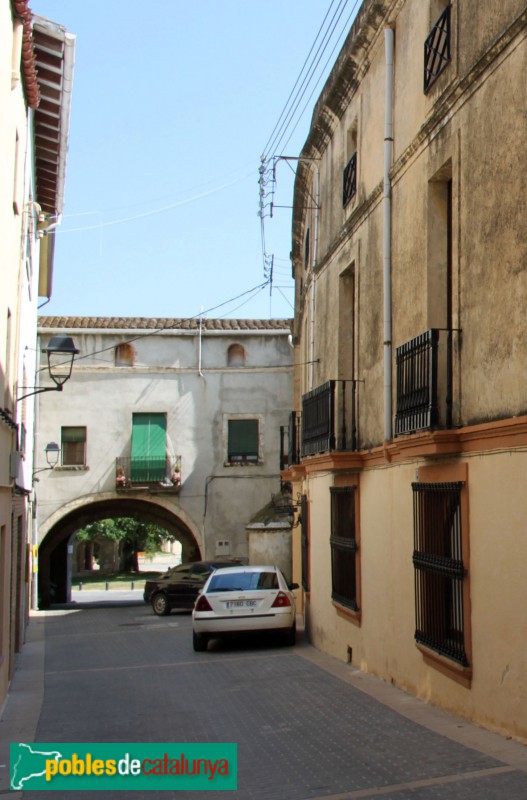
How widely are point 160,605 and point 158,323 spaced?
34.5 feet

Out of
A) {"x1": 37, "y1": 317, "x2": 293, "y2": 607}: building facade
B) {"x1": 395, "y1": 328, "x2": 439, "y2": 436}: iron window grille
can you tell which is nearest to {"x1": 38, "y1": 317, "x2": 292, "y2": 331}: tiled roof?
{"x1": 37, "y1": 317, "x2": 293, "y2": 607}: building facade

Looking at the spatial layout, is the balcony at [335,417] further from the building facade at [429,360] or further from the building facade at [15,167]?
the building facade at [15,167]

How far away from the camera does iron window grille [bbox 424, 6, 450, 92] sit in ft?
32.1

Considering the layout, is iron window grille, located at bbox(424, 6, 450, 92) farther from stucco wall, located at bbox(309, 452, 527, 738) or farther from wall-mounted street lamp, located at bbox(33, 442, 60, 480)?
wall-mounted street lamp, located at bbox(33, 442, 60, 480)

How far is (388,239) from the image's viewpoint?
11.6 metres

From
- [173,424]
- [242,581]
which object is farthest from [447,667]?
[173,424]

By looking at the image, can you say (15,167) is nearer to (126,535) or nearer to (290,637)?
(290,637)

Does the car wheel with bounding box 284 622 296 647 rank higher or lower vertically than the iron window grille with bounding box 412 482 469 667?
lower

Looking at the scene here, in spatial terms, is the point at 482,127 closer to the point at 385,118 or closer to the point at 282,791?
the point at 385,118

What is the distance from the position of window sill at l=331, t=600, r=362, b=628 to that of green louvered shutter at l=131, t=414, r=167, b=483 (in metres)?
17.8

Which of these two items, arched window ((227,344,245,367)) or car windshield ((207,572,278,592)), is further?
arched window ((227,344,245,367))

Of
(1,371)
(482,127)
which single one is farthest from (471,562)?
(1,371)

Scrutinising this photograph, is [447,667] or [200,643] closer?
[447,667]

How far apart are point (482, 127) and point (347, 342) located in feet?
20.1
